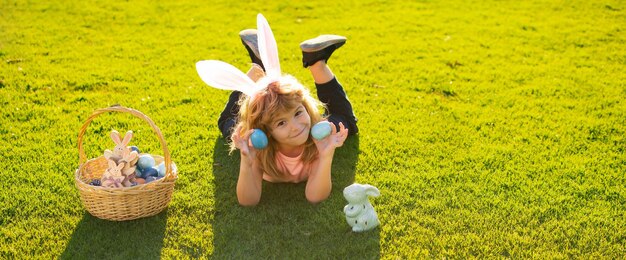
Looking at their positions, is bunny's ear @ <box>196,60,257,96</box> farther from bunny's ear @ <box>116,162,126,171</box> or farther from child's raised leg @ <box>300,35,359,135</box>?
child's raised leg @ <box>300,35,359,135</box>

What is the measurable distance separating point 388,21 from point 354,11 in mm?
690

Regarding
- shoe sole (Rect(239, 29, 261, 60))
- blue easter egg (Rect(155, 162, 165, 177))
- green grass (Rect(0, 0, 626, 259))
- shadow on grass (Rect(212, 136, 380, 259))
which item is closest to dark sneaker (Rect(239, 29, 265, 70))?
shoe sole (Rect(239, 29, 261, 60))

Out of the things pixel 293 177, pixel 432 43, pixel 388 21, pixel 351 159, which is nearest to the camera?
pixel 293 177

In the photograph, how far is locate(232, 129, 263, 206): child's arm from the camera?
13.1 feet

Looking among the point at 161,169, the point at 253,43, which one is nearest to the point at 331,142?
the point at 161,169

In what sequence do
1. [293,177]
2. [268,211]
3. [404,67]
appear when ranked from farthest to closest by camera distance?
1. [404,67]
2. [293,177]
3. [268,211]

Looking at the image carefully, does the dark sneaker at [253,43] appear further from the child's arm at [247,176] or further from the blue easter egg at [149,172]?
the blue easter egg at [149,172]

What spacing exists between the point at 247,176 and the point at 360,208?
77 centimetres

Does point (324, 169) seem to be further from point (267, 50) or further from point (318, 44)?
point (318, 44)

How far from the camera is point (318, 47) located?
4.81 meters

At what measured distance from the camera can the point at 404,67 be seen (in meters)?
6.80

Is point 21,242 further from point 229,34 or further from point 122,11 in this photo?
point 122,11

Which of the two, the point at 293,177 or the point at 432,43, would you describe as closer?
the point at 293,177

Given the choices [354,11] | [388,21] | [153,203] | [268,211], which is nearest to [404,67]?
[388,21]
